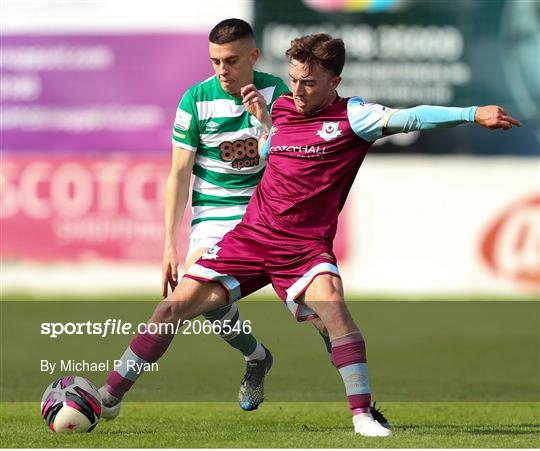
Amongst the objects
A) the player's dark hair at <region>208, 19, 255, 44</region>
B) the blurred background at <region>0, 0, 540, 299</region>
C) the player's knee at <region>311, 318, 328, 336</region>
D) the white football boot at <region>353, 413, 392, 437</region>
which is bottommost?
the blurred background at <region>0, 0, 540, 299</region>

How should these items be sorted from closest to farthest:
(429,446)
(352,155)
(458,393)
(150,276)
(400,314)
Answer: (429,446), (352,155), (458,393), (400,314), (150,276)

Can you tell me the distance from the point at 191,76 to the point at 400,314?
14.8 feet

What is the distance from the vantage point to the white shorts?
8.26 m

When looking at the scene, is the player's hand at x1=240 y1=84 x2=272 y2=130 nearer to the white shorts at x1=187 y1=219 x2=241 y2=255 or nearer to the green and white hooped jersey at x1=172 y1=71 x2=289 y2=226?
the green and white hooped jersey at x1=172 y1=71 x2=289 y2=226

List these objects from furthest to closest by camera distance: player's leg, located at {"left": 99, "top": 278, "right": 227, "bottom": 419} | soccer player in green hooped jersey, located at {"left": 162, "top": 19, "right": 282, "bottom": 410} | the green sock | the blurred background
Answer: the blurred background < the green sock < soccer player in green hooped jersey, located at {"left": 162, "top": 19, "right": 282, "bottom": 410} < player's leg, located at {"left": 99, "top": 278, "right": 227, "bottom": 419}

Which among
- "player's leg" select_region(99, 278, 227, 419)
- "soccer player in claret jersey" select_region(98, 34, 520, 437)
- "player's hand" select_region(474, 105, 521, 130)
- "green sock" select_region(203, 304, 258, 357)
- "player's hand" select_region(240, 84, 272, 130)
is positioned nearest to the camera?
"player's hand" select_region(474, 105, 521, 130)

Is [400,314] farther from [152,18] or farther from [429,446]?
[429,446]

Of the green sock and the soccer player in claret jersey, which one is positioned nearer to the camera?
the soccer player in claret jersey

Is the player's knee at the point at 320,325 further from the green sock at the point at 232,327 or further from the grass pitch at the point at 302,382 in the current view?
the green sock at the point at 232,327

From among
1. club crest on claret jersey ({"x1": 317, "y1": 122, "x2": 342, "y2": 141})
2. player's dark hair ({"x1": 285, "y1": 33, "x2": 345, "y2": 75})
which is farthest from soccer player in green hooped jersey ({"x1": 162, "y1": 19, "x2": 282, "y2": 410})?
player's dark hair ({"x1": 285, "y1": 33, "x2": 345, "y2": 75})

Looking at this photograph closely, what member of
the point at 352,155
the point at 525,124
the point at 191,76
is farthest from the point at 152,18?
the point at 352,155

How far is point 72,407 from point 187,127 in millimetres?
1881

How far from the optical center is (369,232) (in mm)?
17625

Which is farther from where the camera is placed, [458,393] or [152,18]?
[152,18]
